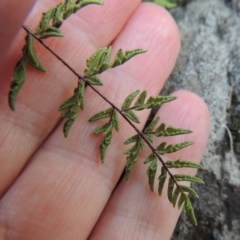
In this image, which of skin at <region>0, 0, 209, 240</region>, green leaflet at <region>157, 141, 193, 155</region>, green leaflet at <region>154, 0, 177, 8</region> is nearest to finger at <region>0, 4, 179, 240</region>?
skin at <region>0, 0, 209, 240</region>

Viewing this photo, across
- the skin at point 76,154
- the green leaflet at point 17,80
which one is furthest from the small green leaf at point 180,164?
the green leaflet at point 17,80

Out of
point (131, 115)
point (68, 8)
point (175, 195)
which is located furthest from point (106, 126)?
point (68, 8)

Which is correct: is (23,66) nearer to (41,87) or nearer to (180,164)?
(41,87)

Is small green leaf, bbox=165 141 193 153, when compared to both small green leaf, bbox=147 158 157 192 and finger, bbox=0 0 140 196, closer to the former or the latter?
small green leaf, bbox=147 158 157 192

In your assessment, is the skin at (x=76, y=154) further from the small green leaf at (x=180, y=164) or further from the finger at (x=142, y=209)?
the small green leaf at (x=180, y=164)

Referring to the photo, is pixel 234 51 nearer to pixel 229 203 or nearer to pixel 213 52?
pixel 213 52
